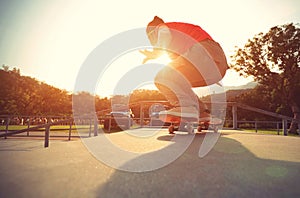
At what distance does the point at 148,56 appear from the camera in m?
3.48

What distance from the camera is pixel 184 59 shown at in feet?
11.0

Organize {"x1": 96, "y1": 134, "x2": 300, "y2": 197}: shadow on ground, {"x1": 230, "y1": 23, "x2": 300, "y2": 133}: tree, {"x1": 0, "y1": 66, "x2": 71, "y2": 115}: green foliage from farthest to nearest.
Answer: {"x1": 0, "y1": 66, "x2": 71, "y2": 115}: green foliage, {"x1": 230, "y1": 23, "x2": 300, "y2": 133}: tree, {"x1": 96, "y1": 134, "x2": 300, "y2": 197}: shadow on ground

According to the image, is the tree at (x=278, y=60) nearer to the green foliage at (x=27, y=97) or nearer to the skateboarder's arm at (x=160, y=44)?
the skateboarder's arm at (x=160, y=44)

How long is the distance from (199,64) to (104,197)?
113 inches

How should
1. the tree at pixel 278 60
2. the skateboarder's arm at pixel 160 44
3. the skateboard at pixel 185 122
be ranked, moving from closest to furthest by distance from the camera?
the skateboarder's arm at pixel 160 44
the skateboard at pixel 185 122
the tree at pixel 278 60

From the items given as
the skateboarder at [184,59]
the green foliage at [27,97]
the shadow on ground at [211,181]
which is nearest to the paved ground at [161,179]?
the shadow on ground at [211,181]

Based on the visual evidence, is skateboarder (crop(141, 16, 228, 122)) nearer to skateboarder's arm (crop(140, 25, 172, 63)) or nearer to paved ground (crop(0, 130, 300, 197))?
skateboarder's arm (crop(140, 25, 172, 63))

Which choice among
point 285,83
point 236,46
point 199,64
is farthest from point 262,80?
point 199,64

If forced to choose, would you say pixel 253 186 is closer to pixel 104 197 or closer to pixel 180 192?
pixel 180 192

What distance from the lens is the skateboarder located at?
3301mm

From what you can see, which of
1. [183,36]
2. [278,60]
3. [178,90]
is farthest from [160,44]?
[278,60]

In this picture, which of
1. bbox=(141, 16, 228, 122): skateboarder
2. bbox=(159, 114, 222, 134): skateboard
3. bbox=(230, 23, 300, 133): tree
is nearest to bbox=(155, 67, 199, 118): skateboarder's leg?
bbox=(141, 16, 228, 122): skateboarder

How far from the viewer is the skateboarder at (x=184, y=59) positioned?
330 centimetres

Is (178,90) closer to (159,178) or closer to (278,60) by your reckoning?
(159,178)
